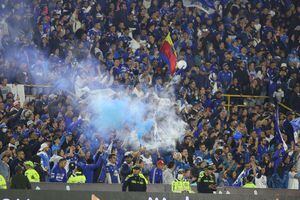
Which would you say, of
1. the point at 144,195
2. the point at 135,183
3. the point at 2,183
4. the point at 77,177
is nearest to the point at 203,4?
the point at 77,177

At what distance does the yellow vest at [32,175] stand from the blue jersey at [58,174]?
0.92 metres

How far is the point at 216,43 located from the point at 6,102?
8.32 metres

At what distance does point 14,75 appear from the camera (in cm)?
2438

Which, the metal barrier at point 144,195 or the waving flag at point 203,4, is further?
the waving flag at point 203,4

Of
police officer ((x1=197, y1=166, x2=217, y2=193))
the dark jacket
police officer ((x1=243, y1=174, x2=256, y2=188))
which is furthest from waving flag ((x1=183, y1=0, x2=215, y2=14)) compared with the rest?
the dark jacket

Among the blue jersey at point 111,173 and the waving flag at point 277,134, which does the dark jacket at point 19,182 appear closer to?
the blue jersey at point 111,173

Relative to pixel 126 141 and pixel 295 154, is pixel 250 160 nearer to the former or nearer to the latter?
pixel 295 154

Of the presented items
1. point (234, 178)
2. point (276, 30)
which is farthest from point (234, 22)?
point (234, 178)

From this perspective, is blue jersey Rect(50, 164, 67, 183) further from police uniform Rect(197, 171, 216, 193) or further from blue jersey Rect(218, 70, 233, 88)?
blue jersey Rect(218, 70, 233, 88)

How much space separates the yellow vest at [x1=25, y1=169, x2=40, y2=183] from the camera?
20688mm

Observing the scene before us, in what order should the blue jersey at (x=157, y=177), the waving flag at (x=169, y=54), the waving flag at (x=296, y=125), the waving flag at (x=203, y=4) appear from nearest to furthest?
the blue jersey at (x=157, y=177), the waving flag at (x=169, y=54), the waving flag at (x=296, y=125), the waving flag at (x=203, y=4)

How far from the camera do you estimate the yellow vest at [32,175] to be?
20.7 metres

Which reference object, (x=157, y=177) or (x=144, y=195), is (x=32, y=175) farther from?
(x=157, y=177)

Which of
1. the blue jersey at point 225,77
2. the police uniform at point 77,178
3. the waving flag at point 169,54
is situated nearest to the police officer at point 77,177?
the police uniform at point 77,178
